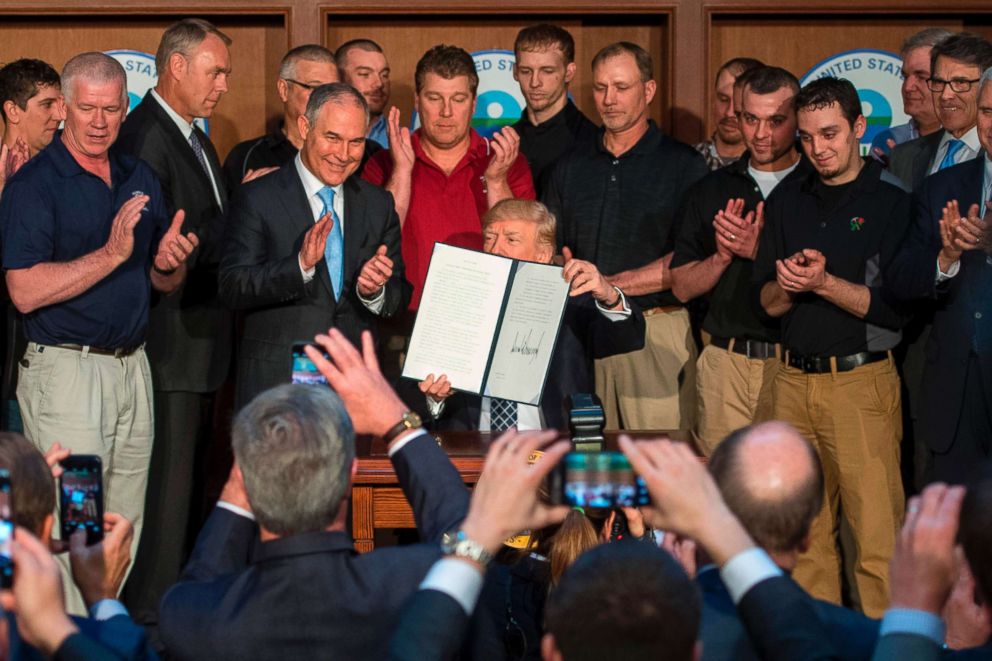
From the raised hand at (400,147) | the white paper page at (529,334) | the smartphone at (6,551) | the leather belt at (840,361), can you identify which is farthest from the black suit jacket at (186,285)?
the smartphone at (6,551)

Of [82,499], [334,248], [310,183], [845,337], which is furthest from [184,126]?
[82,499]

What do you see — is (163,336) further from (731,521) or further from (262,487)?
(731,521)

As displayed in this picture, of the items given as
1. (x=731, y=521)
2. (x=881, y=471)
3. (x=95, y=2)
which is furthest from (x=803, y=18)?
(x=731, y=521)

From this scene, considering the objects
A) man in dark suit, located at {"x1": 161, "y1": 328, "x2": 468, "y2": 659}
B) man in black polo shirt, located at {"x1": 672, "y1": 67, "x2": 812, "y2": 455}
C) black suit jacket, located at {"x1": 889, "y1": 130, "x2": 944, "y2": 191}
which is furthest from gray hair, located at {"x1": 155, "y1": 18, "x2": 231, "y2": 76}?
man in dark suit, located at {"x1": 161, "y1": 328, "x2": 468, "y2": 659}

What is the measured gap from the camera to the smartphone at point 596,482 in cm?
200

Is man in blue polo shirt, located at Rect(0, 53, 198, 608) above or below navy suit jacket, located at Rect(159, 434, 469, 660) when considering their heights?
above

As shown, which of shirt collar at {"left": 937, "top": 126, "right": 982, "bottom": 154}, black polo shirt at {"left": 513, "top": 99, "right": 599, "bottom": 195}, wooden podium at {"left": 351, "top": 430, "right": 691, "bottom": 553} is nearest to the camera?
wooden podium at {"left": 351, "top": 430, "right": 691, "bottom": 553}

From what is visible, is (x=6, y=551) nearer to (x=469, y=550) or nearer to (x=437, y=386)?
(x=469, y=550)

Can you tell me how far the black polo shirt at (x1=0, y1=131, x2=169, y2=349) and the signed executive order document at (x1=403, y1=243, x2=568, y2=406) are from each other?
1.01 meters

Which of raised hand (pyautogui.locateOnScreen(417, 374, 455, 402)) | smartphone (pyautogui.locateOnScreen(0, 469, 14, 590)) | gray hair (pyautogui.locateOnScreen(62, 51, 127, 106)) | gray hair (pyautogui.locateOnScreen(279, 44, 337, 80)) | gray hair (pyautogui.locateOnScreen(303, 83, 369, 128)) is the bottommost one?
smartphone (pyautogui.locateOnScreen(0, 469, 14, 590))

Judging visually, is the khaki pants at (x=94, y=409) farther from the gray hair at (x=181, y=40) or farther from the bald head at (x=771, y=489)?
the bald head at (x=771, y=489)

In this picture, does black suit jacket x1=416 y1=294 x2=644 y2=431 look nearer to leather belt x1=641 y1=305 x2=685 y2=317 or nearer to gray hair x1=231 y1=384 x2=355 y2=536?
leather belt x1=641 y1=305 x2=685 y2=317

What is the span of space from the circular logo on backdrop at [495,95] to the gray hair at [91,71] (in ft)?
6.78

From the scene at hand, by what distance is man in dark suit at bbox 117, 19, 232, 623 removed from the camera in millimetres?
4793
